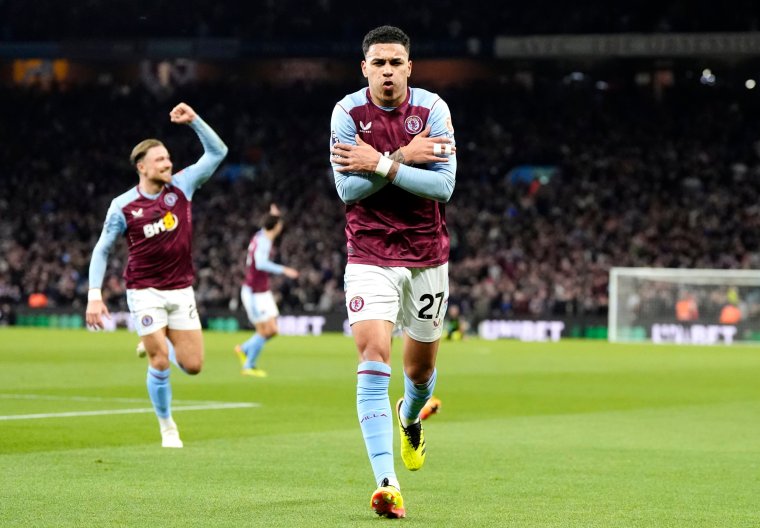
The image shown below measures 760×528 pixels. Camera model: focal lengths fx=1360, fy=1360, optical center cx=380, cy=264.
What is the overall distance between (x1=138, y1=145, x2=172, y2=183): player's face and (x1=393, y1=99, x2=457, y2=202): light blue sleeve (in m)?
4.03

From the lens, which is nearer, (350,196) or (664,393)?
(350,196)

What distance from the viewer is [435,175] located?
290 inches

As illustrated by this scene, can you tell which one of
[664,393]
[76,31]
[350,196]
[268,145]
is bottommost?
[664,393]

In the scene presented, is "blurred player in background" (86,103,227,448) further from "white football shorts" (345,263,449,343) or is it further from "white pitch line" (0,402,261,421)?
"white football shorts" (345,263,449,343)

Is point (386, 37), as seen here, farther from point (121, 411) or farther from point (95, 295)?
point (121, 411)

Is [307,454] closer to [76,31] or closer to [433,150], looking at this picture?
[433,150]

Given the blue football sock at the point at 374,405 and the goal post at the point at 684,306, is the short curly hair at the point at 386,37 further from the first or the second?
the goal post at the point at 684,306

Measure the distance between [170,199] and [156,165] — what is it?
1.31 ft

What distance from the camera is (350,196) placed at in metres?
7.36

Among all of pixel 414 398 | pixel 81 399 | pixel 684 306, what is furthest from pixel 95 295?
pixel 684 306

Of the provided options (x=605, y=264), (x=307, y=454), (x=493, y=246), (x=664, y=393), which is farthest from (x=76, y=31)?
(x=307, y=454)

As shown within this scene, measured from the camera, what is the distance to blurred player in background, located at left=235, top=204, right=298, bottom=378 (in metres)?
21.3

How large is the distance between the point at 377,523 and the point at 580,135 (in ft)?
139

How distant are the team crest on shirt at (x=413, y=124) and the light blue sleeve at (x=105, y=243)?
3.96 meters
